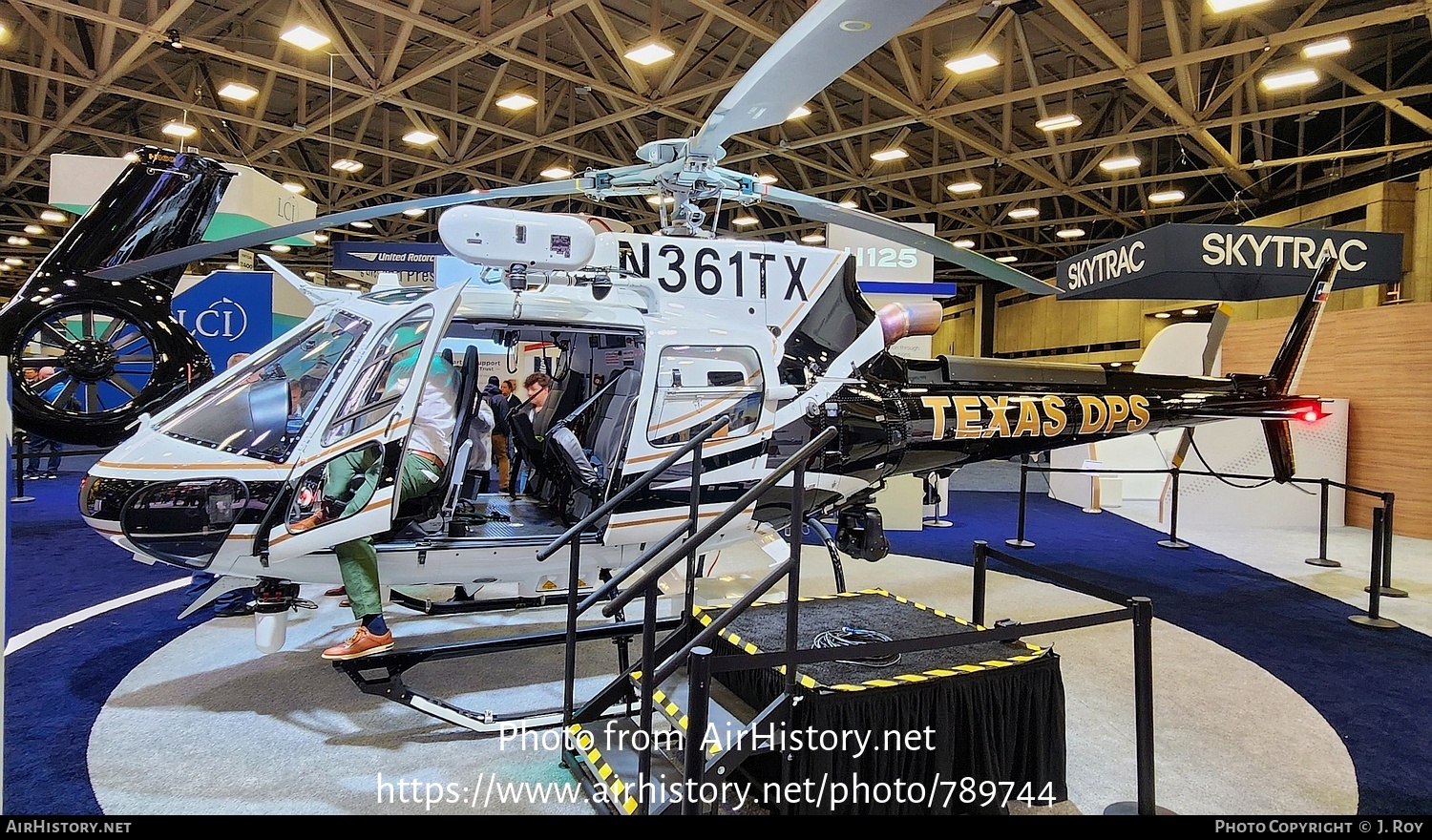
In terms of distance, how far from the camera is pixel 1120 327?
76.2 feet

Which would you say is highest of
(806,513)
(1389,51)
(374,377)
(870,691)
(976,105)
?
(1389,51)

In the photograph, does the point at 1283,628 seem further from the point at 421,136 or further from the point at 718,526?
the point at 421,136

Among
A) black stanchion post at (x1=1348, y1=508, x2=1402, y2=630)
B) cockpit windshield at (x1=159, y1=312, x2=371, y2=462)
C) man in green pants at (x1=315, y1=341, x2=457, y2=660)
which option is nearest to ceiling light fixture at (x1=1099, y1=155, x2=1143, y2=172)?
black stanchion post at (x1=1348, y1=508, x2=1402, y2=630)

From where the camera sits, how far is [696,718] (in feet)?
7.89

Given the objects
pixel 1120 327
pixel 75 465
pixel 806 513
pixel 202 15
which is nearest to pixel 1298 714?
pixel 806 513

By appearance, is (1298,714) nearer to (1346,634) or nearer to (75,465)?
(1346,634)

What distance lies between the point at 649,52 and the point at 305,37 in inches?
154

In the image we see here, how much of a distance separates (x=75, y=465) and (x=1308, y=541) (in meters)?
19.0

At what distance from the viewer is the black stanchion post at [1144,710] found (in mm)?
2773

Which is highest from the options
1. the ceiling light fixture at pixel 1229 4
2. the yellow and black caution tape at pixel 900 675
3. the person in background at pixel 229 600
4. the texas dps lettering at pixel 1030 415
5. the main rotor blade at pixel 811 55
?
the ceiling light fixture at pixel 1229 4

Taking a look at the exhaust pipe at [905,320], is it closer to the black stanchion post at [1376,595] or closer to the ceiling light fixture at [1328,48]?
the black stanchion post at [1376,595]

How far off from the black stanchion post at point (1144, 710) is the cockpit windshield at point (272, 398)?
372cm

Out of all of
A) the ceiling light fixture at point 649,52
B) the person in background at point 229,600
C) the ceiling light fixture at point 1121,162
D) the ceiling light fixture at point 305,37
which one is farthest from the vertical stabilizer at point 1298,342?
the ceiling light fixture at point 305,37

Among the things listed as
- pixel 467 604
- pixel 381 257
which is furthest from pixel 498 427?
pixel 381 257
